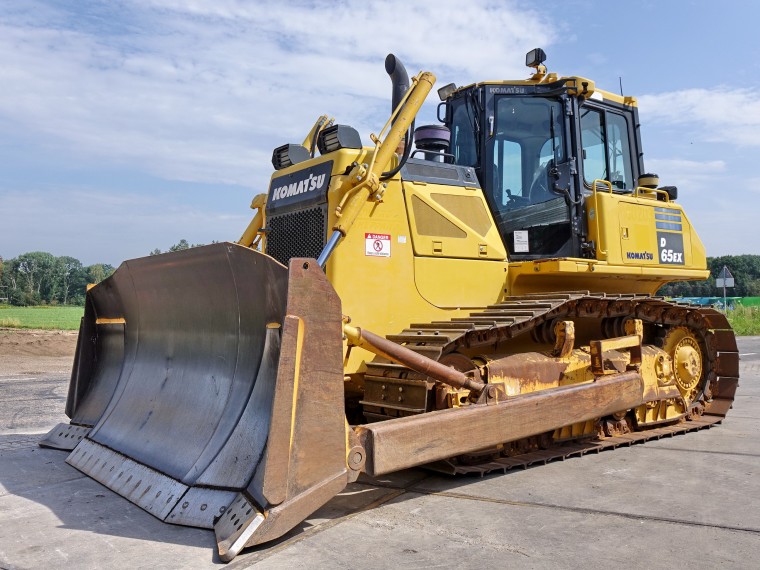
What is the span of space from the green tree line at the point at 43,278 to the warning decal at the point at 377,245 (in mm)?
75195

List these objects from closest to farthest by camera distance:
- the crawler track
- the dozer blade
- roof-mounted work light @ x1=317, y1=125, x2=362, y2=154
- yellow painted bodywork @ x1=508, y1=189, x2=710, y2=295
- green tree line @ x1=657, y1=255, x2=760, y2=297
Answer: the dozer blade < the crawler track < roof-mounted work light @ x1=317, y1=125, x2=362, y2=154 < yellow painted bodywork @ x1=508, y1=189, x2=710, y2=295 < green tree line @ x1=657, y1=255, x2=760, y2=297

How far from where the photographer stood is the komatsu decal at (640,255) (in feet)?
21.9

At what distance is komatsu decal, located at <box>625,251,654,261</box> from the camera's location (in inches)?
263

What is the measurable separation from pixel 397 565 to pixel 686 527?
171 cm

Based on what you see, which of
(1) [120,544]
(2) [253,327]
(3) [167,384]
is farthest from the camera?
(3) [167,384]

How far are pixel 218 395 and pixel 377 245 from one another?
1.69 m

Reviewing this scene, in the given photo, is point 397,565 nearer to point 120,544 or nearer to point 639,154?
point 120,544

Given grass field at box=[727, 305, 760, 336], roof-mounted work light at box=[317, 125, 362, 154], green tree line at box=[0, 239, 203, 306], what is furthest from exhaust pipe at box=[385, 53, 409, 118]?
green tree line at box=[0, 239, 203, 306]

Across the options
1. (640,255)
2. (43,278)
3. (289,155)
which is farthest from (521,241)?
(43,278)

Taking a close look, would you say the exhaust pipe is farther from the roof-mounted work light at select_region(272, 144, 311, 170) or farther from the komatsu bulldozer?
the roof-mounted work light at select_region(272, 144, 311, 170)

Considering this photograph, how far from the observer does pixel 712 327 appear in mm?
7516

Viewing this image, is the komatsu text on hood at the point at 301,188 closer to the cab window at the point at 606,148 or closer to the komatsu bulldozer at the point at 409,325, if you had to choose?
the komatsu bulldozer at the point at 409,325

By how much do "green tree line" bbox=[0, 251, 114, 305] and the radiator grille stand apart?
243 ft

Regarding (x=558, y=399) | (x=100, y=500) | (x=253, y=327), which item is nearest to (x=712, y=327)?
(x=558, y=399)
